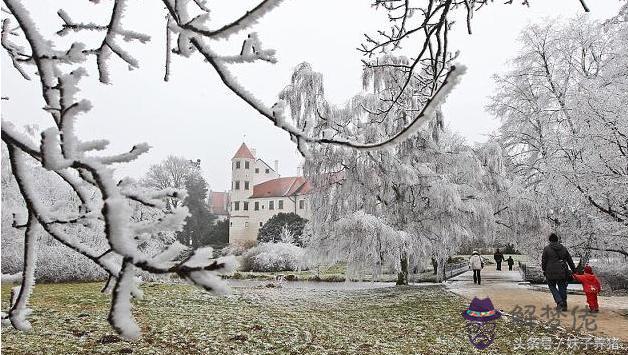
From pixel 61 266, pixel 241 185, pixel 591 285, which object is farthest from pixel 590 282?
pixel 241 185

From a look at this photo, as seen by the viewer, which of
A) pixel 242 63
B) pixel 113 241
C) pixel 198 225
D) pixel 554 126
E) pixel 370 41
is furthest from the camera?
pixel 198 225

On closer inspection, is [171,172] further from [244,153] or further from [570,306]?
[570,306]

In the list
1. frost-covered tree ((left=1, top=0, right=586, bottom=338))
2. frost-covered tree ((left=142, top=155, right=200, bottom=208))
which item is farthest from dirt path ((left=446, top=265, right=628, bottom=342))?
frost-covered tree ((left=142, top=155, right=200, bottom=208))

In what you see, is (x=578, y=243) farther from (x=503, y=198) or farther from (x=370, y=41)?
(x=370, y=41)

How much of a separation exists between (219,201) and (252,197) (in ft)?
64.4

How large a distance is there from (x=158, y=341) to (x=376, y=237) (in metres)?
6.86

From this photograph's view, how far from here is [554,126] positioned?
16.5 meters

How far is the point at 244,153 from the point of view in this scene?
168 feet

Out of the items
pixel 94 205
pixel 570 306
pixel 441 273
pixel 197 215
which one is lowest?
pixel 570 306

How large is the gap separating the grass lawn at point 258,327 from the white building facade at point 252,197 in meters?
37.4

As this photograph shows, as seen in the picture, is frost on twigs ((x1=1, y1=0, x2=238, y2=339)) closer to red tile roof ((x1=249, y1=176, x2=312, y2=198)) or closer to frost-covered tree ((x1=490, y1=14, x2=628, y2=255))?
frost-covered tree ((x1=490, y1=14, x2=628, y2=255))

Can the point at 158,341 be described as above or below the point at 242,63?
below

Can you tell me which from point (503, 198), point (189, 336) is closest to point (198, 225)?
point (503, 198)

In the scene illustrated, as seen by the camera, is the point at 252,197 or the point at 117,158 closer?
the point at 117,158
